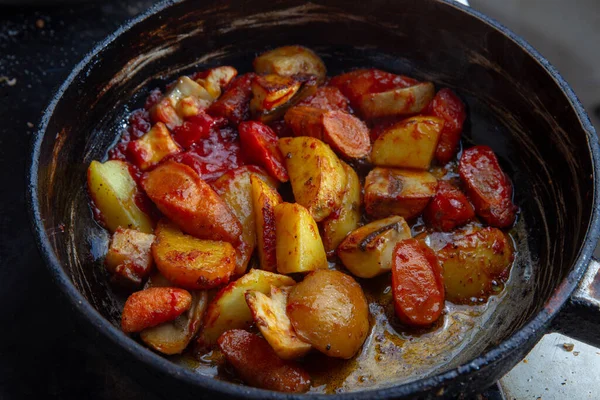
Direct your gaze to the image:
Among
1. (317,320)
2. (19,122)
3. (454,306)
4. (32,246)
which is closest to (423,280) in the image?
(454,306)

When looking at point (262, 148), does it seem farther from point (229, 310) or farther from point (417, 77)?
point (417, 77)

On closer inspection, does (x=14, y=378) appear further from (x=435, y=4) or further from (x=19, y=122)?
(x=435, y=4)

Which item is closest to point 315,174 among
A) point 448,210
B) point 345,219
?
point 345,219

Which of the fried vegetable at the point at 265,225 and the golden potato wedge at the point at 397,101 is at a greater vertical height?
the golden potato wedge at the point at 397,101

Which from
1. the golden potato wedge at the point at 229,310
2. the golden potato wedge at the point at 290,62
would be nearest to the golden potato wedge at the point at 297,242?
the golden potato wedge at the point at 229,310

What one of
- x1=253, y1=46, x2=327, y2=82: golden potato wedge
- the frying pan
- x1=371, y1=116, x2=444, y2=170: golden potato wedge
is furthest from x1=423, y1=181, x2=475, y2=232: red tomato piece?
x1=253, y1=46, x2=327, y2=82: golden potato wedge

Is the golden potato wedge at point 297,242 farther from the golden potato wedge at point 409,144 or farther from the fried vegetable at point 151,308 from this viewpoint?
the golden potato wedge at point 409,144
